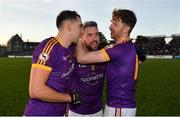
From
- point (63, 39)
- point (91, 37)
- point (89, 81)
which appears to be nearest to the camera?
point (63, 39)

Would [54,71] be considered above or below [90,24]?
below

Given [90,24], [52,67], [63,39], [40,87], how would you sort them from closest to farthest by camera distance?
[40,87], [52,67], [63,39], [90,24]

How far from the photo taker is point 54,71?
480 cm

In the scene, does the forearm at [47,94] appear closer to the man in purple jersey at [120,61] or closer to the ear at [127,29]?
the man in purple jersey at [120,61]

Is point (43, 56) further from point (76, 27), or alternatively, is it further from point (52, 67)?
point (76, 27)

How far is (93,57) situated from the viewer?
211 inches

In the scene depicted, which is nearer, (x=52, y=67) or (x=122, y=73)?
(x=52, y=67)

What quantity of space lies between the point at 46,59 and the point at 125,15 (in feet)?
4.47

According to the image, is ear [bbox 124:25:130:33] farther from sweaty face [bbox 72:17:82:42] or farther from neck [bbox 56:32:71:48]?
neck [bbox 56:32:71:48]

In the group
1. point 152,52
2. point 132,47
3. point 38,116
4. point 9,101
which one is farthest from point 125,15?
point 152,52

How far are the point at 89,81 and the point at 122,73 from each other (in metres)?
0.98

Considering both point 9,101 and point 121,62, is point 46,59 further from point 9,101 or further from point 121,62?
point 9,101

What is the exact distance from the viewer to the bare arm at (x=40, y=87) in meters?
4.60

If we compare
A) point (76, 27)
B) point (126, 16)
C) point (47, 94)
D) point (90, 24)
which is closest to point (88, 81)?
point (90, 24)
